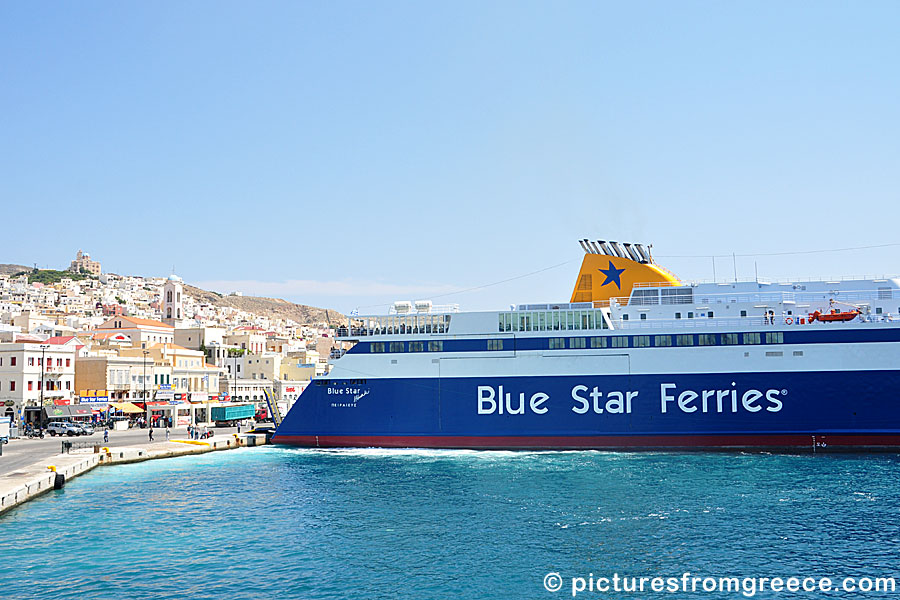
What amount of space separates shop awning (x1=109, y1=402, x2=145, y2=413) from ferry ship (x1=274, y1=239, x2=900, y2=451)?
1892 centimetres

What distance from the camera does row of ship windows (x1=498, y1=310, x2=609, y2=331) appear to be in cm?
3162

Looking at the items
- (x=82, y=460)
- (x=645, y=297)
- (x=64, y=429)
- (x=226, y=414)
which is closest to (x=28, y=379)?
(x=64, y=429)

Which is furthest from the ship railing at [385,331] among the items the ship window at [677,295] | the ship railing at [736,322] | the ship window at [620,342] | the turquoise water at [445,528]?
the ship window at [677,295]

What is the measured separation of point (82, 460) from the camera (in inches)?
1062

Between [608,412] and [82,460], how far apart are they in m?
20.6

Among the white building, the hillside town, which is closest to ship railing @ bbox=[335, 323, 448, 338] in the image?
the hillside town

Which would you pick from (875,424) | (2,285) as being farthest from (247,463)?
(2,285)

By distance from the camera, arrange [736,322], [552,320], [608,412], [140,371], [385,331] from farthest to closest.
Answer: [140,371] → [385,331] → [552,320] → [736,322] → [608,412]

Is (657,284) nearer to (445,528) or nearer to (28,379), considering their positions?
(445,528)

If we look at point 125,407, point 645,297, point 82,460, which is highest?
point 645,297

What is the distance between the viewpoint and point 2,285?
142750 millimetres

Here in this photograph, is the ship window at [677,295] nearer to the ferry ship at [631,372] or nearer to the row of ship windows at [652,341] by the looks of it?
the ferry ship at [631,372]

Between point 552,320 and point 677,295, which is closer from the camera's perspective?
point 552,320

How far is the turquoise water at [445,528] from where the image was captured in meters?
13.9
